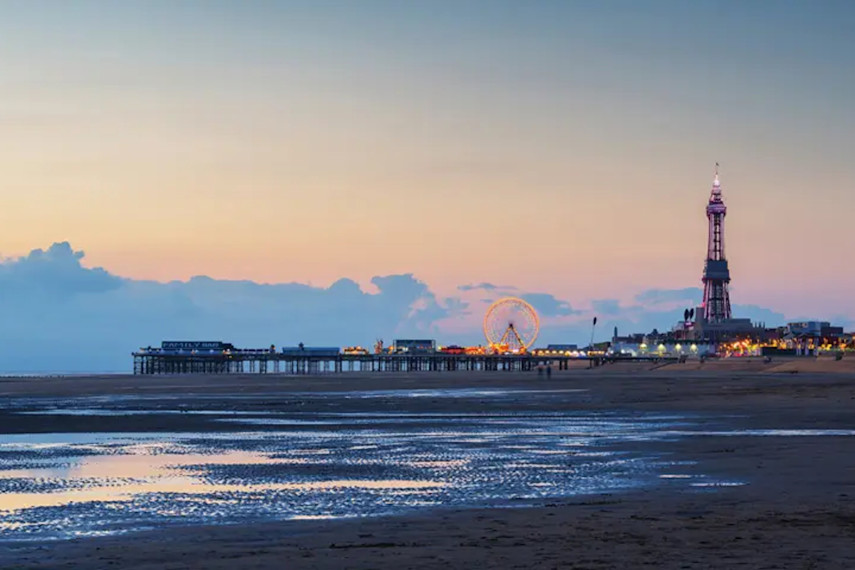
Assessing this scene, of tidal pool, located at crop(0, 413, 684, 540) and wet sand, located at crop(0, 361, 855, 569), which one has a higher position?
wet sand, located at crop(0, 361, 855, 569)

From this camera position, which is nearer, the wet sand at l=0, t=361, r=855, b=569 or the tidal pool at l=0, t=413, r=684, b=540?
the wet sand at l=0, t=361, r=855, b=569

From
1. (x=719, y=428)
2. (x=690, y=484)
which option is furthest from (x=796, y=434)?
(x=690, y=484)

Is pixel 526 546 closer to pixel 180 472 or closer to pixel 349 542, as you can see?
Answer: pixel 349 542

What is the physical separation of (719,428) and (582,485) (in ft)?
56.5

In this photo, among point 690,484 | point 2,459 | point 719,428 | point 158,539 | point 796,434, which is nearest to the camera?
point 158,539

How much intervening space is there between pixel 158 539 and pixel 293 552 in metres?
2.36

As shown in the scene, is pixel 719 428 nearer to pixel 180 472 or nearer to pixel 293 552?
pixel 180 472

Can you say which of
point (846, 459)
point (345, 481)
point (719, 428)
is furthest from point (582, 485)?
point (719, 428)

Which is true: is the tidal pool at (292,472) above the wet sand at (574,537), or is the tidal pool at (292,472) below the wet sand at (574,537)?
below

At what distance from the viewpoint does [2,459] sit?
29.3 m

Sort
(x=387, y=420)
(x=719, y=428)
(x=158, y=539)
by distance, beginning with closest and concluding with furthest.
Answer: (x=158, y=539) < (x=719, y=428) < (x=387, y=420)

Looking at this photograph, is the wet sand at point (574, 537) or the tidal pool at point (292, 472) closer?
the wet sand at point (574, 537)

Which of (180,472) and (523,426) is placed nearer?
(180,472)

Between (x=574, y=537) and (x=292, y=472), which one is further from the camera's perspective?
(x=292, y=472)
